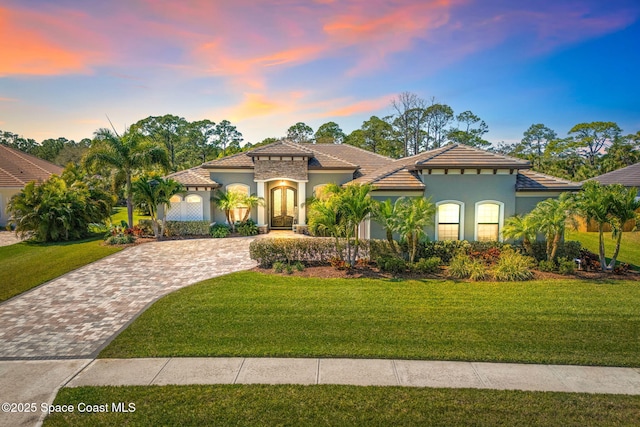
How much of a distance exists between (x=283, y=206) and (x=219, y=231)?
14.9 ft

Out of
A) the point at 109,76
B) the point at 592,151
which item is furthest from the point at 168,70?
the point at 592,151

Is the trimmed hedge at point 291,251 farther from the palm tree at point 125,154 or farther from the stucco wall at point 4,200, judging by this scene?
the stucco wall at point 4,200

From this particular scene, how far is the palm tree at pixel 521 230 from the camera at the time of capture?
12.7 m

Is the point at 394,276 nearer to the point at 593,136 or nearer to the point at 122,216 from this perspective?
the point at 122,216

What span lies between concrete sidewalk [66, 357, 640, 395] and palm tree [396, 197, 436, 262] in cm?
627

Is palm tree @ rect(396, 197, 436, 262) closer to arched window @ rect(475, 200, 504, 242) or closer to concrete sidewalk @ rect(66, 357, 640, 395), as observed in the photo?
arched window @ rect(475, 200, 504, 242)

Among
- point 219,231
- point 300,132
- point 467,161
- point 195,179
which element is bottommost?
point 219,231

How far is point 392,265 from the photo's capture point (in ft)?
39.4

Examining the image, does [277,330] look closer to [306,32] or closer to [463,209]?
[463,209]

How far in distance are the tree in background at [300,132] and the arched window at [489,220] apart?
41117 millimetres

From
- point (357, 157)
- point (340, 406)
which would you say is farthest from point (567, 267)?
point (357, 157)

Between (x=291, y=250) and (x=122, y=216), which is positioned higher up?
(x=122, y=216)

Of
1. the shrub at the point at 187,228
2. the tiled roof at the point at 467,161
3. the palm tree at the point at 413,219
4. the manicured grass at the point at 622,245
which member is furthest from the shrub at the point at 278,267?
the manicured grass at the point at 622,245

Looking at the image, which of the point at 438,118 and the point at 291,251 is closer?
the point at 291,251
